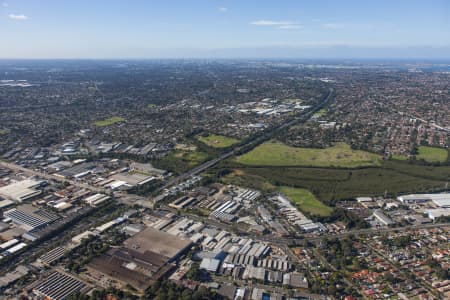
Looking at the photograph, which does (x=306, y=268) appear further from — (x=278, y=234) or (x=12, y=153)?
(x=12, y=153)

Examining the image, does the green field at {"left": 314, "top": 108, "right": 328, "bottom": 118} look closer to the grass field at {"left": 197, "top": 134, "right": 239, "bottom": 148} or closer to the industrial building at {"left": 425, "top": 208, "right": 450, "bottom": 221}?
the grass field at {"left": 197, "top": 134, "right": 239, "bottom": 148}

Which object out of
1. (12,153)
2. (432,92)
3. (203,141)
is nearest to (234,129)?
(203,141)

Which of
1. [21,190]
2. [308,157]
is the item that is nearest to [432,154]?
[308,157]

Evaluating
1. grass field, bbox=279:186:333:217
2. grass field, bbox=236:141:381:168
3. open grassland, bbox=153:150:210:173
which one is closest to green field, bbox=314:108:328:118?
grass field, bbox=236:141:381:168

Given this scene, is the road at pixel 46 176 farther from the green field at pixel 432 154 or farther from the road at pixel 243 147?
the green field at pixel 432 154

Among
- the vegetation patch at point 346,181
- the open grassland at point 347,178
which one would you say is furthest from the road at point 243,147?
the vegetation patch at point 346,181
